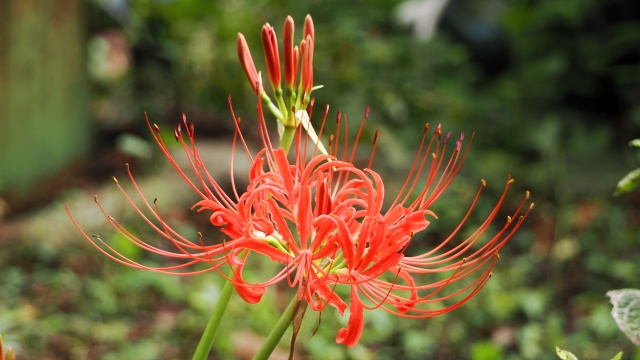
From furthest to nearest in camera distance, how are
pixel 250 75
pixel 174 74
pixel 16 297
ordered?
pixel 174 74
pixel 16 297
pixel 250 75

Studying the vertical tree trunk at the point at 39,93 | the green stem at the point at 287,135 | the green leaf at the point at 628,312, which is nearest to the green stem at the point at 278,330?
the green stem at the point at 287,135

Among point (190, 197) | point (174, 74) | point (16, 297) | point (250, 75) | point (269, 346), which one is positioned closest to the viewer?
point (269, 346)

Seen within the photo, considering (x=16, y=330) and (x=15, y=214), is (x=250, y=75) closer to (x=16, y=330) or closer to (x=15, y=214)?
(x=16, y=330)

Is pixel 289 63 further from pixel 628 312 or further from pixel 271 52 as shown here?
pixel 628 312

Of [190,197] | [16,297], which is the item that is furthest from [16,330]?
[190,197]

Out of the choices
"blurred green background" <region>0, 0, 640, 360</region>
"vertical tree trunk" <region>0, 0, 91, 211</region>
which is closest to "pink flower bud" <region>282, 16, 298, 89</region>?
"blurred green background" <region>0, 0, 640, 360</region>

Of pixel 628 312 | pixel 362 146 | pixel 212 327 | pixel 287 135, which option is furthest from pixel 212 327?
pixel 362 146
